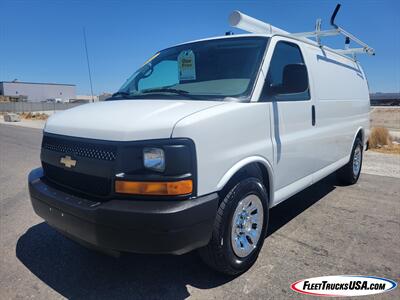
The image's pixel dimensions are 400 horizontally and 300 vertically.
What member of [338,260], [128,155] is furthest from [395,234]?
→ [128,155]

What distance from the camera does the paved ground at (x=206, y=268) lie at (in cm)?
282

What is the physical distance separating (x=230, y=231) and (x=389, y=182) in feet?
16.1

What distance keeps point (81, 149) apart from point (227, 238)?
1378 millimetres

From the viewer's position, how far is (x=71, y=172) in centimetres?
282

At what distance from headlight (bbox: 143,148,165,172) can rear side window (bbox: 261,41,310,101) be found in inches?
49.1

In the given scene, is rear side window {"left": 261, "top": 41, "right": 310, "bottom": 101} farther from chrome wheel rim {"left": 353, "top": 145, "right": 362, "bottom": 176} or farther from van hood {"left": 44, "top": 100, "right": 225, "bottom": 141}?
chrome wheel rim {"left": 353, "top": 145, "right": 362, "bottom": 176}

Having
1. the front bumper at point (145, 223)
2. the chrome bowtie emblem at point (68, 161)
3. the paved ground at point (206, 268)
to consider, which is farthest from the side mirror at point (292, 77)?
the chrome bowtie emblem at point (68, 161)

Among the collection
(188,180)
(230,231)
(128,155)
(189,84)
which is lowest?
(230,231)

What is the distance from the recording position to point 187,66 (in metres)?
3.75

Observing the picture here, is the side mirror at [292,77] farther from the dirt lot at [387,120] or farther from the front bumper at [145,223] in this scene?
the dirt lot at [387,120]

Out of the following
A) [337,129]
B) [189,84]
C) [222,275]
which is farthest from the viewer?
[337,129]

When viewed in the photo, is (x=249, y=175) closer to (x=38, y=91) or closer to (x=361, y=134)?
(x=361, y=134)

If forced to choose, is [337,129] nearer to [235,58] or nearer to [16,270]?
[235,58]

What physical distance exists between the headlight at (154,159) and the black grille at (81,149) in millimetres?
239
